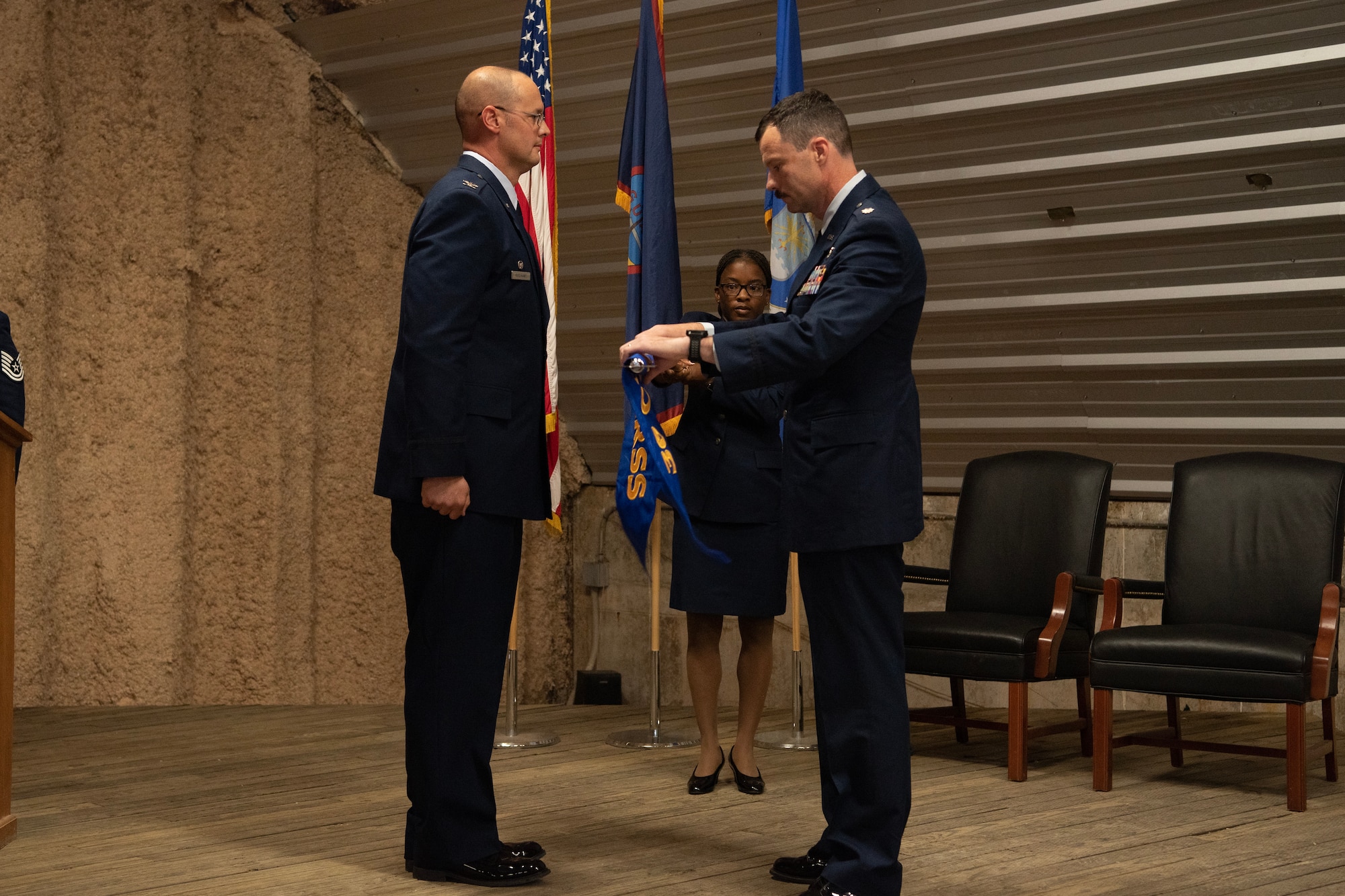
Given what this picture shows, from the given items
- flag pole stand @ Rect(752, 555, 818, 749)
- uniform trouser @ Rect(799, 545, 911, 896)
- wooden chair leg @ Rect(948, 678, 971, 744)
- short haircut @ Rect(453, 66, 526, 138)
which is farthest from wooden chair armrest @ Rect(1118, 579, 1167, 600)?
short haircut @ Rect(453, 66, 526, 138)

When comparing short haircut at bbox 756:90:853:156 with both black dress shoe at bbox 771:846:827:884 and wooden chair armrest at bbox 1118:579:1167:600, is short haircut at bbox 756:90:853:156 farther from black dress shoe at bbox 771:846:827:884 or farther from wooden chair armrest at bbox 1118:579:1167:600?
wooden chair armrest at bbox 1118:579:1167:600

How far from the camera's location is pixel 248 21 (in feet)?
17.5

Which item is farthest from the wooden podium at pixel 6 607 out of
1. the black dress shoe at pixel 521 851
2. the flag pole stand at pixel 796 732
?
the flag pole stand at pixel 796 732

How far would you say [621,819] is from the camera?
10.5 feet

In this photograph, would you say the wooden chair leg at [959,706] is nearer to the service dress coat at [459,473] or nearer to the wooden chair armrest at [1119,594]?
the wooden chair armrest at [1119,594]

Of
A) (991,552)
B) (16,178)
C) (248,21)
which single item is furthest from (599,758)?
(248,21)

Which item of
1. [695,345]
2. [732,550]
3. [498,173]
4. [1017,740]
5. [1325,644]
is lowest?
[1017,740]

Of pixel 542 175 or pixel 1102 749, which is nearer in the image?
pixel 1102 749

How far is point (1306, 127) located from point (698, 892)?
275 centimetres

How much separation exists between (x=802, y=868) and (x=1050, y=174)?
8.15 feet

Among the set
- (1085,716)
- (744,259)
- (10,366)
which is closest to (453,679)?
(10,366)

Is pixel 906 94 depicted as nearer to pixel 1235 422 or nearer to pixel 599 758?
pixel 1235 422

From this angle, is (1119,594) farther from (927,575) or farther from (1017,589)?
(927,575)

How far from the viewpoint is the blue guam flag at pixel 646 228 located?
13.0ft
